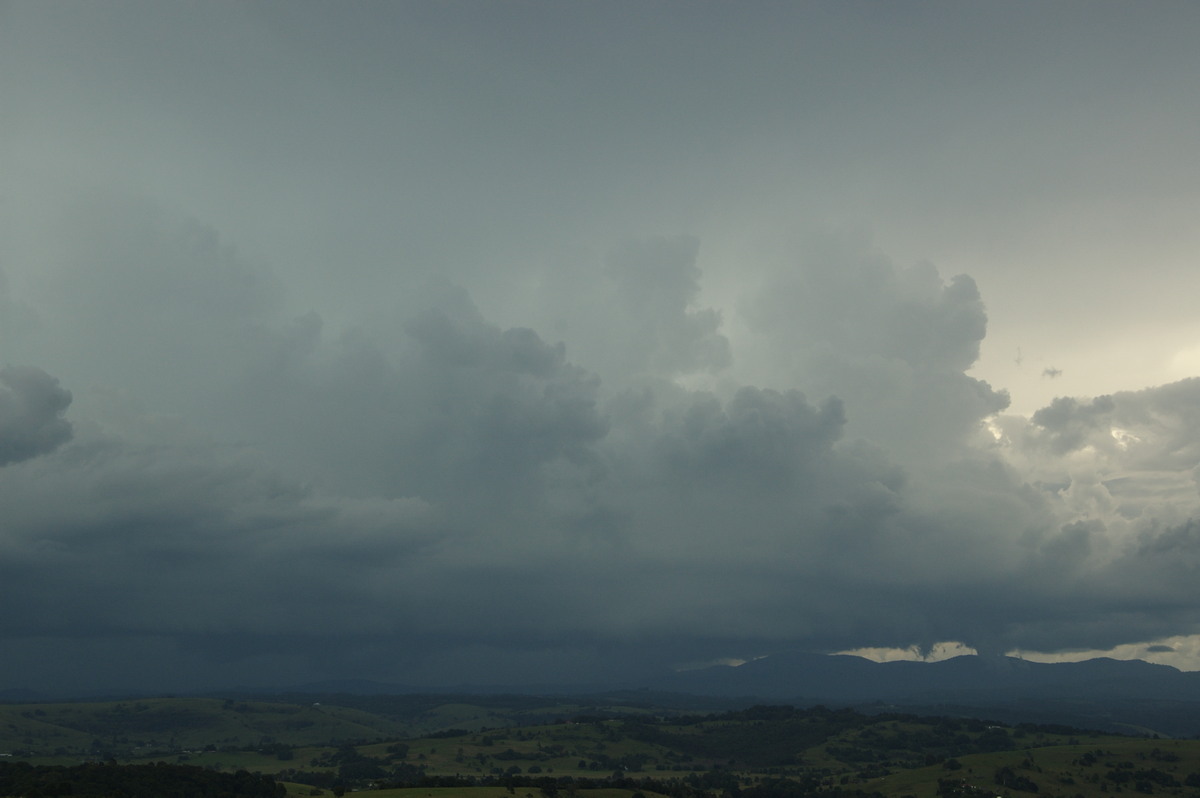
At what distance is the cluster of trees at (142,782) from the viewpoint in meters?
138

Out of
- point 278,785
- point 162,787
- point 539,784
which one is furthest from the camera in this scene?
point 539,784

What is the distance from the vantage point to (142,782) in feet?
491

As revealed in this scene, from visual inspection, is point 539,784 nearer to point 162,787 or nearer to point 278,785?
point 278,785

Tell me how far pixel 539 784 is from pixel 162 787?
233 ft

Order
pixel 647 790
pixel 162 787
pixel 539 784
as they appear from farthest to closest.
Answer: pixel 647 790
pixel 539 784
pixel 162 787

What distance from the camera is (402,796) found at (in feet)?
492

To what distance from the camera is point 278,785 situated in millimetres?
164125

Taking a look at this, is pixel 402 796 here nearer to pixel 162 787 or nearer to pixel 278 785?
pixel 278 785

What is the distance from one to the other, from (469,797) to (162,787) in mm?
54078

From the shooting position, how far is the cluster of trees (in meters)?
138

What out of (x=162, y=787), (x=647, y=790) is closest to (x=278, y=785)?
(x=162, y=787)

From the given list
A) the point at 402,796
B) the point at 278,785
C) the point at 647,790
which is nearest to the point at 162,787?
the point at 278,785

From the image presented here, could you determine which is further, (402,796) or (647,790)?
(647,790)

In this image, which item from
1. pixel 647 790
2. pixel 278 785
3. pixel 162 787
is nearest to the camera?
pixel 162 787
